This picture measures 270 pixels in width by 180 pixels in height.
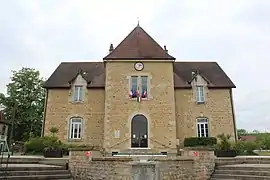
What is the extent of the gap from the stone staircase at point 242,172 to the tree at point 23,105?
2744 centimetres

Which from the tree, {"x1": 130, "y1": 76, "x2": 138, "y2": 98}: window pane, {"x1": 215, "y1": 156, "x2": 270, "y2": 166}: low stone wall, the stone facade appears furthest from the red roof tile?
the tree

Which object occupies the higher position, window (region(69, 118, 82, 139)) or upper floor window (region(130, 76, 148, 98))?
upper floor window (region(130, 76, 148, 98))

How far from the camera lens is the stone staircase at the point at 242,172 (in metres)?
8.92

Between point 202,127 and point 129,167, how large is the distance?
43.8 feet

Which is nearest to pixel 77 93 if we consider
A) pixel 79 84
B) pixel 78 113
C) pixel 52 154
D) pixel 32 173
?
pixel 79 84

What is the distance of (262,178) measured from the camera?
8.68 m

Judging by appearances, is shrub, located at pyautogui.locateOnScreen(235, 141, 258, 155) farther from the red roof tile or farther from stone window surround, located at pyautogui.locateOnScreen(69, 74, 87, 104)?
stone window surround, located at pyautogui.locateOnScreen(69, 74, 87, 104)

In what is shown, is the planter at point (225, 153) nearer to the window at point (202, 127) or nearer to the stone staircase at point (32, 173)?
the window at point (202, 127)

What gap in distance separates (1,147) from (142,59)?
1281 centimetres

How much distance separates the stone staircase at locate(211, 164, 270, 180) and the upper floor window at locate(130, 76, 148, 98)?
31.9 feet

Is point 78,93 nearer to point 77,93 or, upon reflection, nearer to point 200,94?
point 77,93

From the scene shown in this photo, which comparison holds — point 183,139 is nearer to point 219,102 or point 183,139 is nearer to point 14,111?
point 219,102

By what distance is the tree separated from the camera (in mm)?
33156

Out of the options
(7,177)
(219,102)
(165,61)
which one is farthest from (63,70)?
(7,177)
